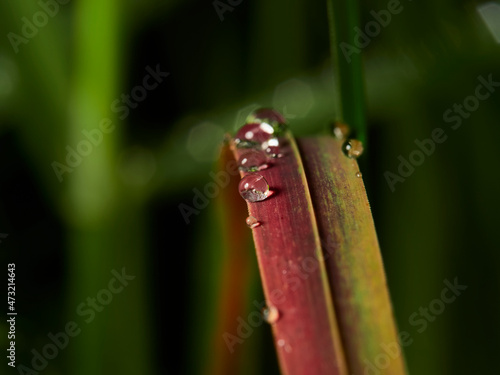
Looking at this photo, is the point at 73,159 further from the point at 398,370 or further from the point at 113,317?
the point at 398,370

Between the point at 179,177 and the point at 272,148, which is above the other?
the point at 179,177

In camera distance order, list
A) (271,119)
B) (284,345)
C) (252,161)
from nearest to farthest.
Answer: (284,345), (252,161), (271,119)

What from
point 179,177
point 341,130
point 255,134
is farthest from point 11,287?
point 341,130

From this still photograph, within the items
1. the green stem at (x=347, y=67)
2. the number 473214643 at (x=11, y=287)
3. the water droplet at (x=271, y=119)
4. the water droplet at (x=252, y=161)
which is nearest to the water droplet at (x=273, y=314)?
the water droplet at (x=252, y=161)

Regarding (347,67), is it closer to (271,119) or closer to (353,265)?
(271,119)

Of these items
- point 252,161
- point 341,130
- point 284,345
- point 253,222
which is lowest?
point 284,345

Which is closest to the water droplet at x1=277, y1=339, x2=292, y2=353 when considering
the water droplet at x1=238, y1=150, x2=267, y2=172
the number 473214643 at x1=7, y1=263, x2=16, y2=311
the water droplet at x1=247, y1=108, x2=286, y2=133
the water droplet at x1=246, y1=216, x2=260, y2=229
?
the water droplet at x1=246, y1=216, x2=260, y2=229

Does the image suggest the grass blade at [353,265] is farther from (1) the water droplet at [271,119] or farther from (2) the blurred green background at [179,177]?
(2) the blurred green background at [179,177]
